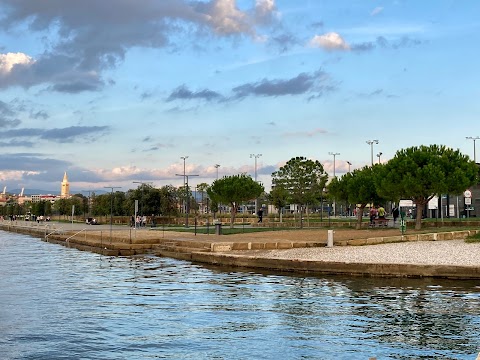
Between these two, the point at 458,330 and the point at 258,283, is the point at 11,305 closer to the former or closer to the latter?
the point at 258,283

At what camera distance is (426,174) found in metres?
45.2

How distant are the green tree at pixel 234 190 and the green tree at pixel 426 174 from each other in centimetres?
2314

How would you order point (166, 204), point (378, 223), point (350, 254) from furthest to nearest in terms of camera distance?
point (166, 204)
point (378, 223)
point (350, 254)

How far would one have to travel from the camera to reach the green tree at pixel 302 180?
8481 cm

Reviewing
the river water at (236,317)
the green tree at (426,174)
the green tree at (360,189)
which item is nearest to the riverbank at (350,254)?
the river water at (236,317)

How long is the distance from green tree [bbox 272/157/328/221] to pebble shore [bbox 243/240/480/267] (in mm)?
47711

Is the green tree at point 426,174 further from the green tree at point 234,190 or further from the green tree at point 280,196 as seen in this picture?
the green tree at point 280,196

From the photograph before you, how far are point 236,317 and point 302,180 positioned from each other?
68.0m

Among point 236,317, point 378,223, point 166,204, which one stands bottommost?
point 236,317

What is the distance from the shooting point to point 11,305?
20453 millimetres

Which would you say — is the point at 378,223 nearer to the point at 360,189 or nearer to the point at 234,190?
the point at 360,189

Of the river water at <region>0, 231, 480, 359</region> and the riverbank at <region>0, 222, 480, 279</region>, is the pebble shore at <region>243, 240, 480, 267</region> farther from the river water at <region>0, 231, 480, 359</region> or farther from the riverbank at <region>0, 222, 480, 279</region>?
the river water at <region>0, 231, 480, 359</region>

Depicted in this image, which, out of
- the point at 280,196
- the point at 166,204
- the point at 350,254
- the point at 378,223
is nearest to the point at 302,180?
the point at 280,196

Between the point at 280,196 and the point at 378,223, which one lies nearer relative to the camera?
the point at 378,223
